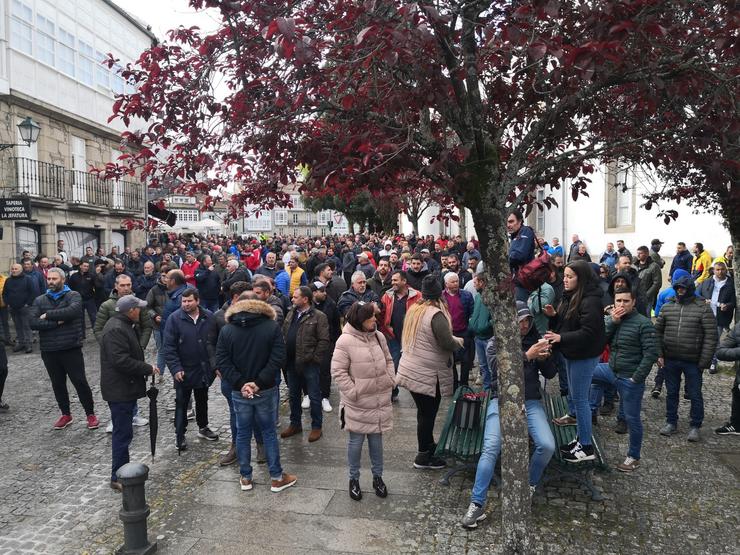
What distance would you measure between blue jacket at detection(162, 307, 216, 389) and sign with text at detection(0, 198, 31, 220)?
959 centimetres

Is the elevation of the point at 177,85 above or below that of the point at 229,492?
above

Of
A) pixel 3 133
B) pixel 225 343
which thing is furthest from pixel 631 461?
pixel 3 133

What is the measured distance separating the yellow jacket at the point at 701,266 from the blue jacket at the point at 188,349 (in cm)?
1086

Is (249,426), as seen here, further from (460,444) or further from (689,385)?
(689,385)

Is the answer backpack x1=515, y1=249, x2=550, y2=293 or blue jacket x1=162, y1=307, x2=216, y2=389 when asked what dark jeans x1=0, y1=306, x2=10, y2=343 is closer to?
blue jacket x1=162, y1=307, x2=216, y2=389

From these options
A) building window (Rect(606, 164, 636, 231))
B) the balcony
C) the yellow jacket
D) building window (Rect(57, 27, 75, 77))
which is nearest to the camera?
the yellow jacket

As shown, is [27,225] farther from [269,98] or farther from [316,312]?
[269,98]

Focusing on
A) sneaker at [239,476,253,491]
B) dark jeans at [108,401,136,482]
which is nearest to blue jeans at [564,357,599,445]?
sneaker at [239,476,253,491]

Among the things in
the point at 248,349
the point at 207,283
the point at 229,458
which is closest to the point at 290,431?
the point at 229,458

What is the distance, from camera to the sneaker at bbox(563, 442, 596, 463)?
4863 millimetres

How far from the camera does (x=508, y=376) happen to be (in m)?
3.96

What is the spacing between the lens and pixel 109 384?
543 cm

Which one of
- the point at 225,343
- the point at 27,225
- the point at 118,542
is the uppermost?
the point at 27,225

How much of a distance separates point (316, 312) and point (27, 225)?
15.4 meters
